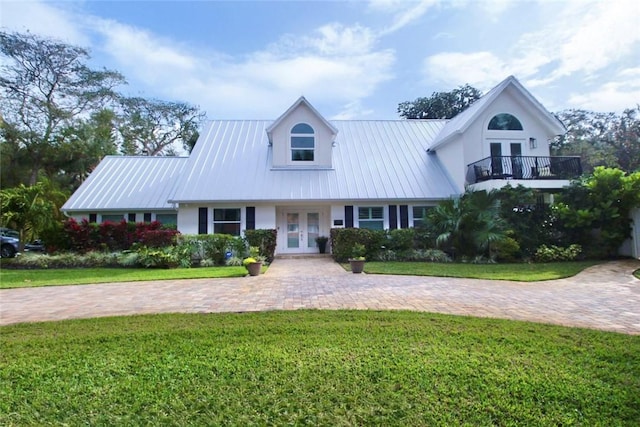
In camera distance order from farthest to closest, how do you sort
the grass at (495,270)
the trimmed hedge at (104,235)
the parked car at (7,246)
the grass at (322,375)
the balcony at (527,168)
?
1. the parked car at (7,246)
2. the balcony at (527,168)
3. the trimmed hedge at (104,235)
4. the grass at (495,270)
5. the grass at (322,375)

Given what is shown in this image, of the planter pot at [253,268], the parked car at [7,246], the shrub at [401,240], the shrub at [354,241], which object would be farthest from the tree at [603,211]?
the parked car at [7,246]

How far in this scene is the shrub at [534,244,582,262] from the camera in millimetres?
12742

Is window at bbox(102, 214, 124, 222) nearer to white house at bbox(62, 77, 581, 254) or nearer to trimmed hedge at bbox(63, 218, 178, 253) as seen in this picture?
white house at bbox(62, 77, 581, 254)

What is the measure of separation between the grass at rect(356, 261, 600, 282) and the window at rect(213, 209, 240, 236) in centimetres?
669

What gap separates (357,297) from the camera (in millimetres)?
7098

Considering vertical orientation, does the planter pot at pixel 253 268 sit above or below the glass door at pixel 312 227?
below

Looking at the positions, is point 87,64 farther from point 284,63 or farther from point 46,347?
point 46,347

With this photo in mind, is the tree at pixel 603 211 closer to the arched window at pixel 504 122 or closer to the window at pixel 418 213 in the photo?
the arched window at pixel 504 122

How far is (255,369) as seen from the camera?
11.9 ft

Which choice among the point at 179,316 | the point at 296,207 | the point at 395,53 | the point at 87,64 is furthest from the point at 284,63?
the point at 87,64

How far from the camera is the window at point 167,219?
16500 mm

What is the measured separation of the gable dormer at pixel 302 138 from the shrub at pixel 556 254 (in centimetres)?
1005

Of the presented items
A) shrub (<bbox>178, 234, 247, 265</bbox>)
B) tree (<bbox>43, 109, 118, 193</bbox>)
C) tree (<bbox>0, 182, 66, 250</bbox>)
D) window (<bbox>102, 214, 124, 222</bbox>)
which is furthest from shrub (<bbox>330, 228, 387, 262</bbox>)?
tree (<bbox>43, 109, 118, 193</bbox>)

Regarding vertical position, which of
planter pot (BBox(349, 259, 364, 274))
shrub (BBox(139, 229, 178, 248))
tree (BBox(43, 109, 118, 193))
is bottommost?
planter pot (BBox(349, 259, 364, 274))
